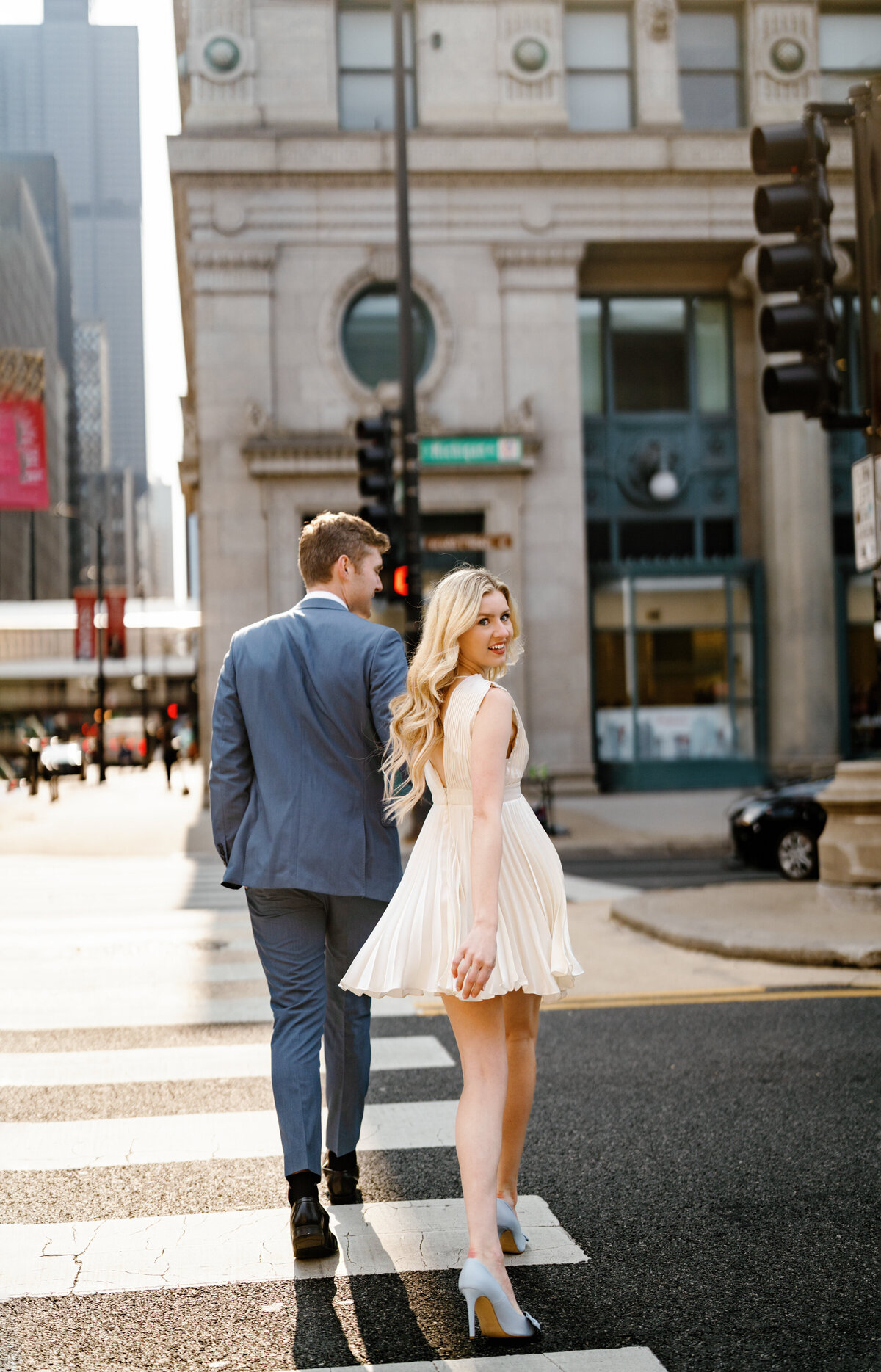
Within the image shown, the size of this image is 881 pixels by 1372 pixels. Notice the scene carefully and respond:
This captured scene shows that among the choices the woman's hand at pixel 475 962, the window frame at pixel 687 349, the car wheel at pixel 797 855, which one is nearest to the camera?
the woman's hand at pixel 475 962

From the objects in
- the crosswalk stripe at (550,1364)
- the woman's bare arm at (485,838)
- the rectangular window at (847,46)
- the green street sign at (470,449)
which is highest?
the rectangular window at (847,46)

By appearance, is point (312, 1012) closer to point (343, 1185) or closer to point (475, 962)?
point (343, 1185)

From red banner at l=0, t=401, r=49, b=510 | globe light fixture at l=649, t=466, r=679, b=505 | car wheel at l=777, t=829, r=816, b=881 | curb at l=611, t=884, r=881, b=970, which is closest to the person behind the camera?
curb at l=611, t=884, r=881, b=970

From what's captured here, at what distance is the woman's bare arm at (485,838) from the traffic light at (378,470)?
10582mm

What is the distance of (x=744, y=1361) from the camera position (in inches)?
125

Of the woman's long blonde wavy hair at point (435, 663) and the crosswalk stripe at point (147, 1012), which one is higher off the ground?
the woman's long blonde wavy hair at point (435, 663)

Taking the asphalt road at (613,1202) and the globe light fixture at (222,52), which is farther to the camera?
the globe light fixture at (222,52)

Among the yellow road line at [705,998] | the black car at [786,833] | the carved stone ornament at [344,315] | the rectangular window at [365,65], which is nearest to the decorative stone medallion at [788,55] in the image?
the rectangular window at [365,65]

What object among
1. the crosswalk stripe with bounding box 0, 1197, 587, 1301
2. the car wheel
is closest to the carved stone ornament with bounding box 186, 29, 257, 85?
the car wheel

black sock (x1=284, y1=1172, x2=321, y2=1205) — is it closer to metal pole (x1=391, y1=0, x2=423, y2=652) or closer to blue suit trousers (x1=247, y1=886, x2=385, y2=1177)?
blue suit trousers (x1=247, y1=886, x2=385, y2=1177)

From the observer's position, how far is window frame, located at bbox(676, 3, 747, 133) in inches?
998

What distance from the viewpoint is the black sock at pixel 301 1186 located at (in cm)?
389

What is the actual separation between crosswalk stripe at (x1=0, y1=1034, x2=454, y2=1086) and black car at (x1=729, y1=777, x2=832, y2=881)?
7365mm

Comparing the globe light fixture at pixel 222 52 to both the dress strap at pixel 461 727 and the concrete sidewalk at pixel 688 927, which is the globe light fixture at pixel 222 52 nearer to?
the concrete sidewalk at pixel 688 927
